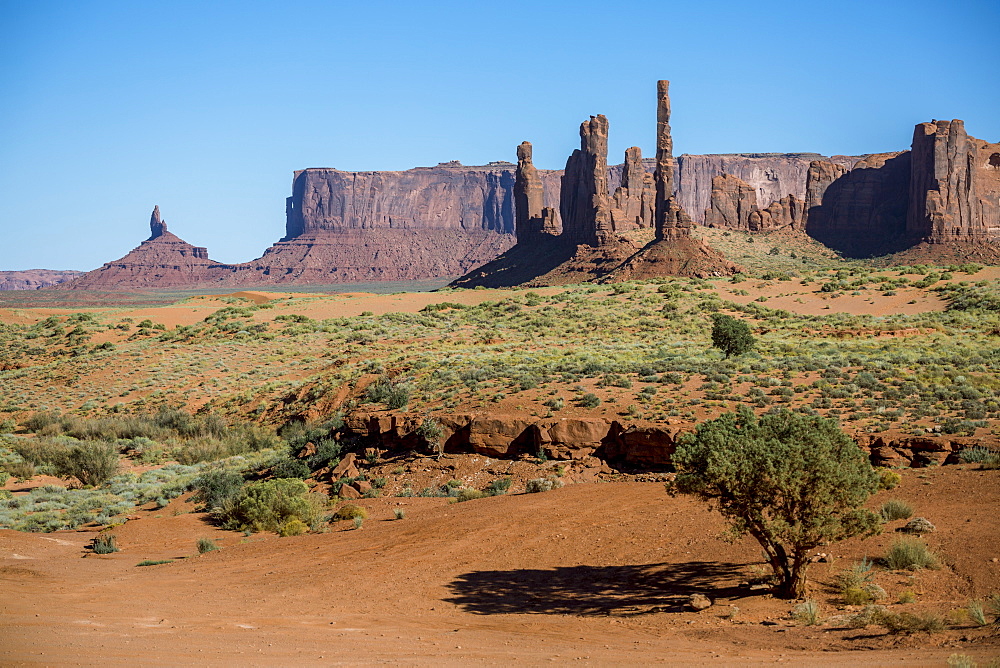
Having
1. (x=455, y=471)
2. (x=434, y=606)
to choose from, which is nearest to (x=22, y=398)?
(x=455, y=471)

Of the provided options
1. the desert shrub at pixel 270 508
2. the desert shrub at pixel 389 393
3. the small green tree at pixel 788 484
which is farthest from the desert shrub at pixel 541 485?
the desert shrub at pixel 389 393

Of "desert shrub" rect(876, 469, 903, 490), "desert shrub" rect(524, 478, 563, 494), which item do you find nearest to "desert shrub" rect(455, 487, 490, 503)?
"desert shrub" rect(524, 478, 563, 494)

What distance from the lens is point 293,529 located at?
18141 mm

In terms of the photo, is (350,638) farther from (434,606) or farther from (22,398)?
(22,398)

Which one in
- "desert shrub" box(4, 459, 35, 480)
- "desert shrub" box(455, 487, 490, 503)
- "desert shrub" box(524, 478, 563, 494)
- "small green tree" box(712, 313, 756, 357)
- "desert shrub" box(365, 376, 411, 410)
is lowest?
"desert shrub" box(4, 459, 35, 480)

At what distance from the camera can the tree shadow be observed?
12.0 m

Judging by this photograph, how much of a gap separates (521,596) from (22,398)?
117 feet

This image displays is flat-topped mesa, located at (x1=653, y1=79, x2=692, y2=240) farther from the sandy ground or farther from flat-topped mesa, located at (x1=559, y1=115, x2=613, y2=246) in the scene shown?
the sandy ground

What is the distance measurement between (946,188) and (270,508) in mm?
102030

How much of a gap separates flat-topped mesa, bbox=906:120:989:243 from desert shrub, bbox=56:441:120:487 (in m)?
97.7

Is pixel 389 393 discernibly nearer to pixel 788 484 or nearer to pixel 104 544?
pixel 104 544

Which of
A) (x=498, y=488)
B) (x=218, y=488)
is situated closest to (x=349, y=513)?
(x=498, y=488)

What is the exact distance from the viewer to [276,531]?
18594 millimetres

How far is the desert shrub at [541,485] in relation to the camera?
1908 centimetres
